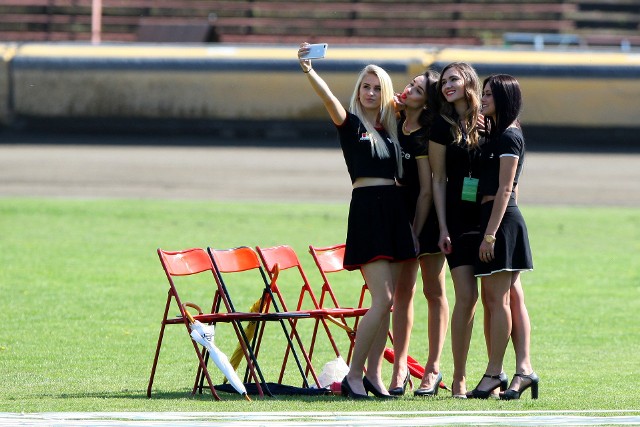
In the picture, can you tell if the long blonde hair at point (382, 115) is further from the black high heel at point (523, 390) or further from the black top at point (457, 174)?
the black high heel at point (523, 390)

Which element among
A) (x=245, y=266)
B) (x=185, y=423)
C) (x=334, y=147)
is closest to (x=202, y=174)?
(x=334, y=147)

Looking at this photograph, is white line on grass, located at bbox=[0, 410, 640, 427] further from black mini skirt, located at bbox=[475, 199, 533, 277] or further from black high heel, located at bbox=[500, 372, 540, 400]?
black mini skirt, located at bbox=[475, 199, 533, 277]

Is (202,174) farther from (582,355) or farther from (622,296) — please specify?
(582,355)

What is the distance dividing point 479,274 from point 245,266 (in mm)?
1608

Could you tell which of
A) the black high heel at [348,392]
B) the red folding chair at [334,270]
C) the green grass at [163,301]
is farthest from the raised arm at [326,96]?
the green grass at [163,301]

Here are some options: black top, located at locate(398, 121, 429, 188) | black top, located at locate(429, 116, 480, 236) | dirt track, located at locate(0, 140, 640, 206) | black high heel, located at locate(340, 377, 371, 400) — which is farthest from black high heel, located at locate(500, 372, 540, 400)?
dirt track, located at locate(0, 140, 640, 206)

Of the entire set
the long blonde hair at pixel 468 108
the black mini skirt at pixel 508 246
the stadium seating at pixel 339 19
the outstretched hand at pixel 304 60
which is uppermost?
the stadium seating at pixel 339 19

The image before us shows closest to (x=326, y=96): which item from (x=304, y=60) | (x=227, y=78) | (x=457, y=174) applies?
(x=304, y=60)

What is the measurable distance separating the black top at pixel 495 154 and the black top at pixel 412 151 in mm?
354

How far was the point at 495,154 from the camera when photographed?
7258 mm

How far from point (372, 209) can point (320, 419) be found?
1.56m

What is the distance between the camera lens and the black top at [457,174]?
733 centimetres

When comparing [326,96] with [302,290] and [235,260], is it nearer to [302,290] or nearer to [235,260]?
[235,260]

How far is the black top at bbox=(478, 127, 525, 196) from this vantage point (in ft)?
23.7
